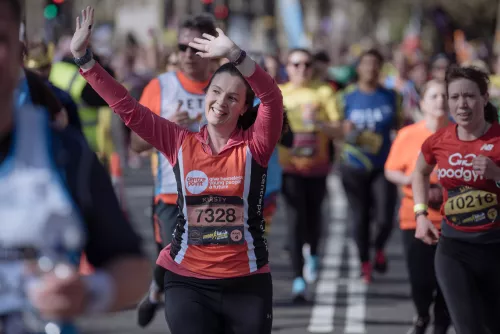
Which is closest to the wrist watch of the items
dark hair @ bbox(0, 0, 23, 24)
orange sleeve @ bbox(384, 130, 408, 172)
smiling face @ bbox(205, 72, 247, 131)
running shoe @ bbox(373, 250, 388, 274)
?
smiling face @ bbox(205, 72, 247, 131)

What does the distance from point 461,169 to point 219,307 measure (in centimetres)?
178

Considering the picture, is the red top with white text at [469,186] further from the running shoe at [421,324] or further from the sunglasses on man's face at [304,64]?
the sunglasses on man's face at [304,64]

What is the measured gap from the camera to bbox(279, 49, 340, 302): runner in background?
11094mm

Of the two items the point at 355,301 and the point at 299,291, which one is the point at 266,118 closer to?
the point at 299,291

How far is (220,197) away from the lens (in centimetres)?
548

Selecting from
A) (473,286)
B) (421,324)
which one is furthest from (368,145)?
(473,286)

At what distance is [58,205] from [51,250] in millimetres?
109

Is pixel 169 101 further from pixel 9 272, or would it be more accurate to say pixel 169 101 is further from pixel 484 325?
pixel 9 272

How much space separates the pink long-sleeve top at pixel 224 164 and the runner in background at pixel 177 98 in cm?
181

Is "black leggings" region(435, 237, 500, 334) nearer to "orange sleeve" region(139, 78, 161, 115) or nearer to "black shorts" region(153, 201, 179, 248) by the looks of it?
"black shorts" region(153, 201, 179, 248)

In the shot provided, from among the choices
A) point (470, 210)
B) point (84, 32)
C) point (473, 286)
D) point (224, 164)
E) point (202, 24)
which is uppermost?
point (202, 24)

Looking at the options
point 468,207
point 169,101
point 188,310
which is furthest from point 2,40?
point 169,101

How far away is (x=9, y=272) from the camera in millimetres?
2916

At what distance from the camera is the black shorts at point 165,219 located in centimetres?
761
